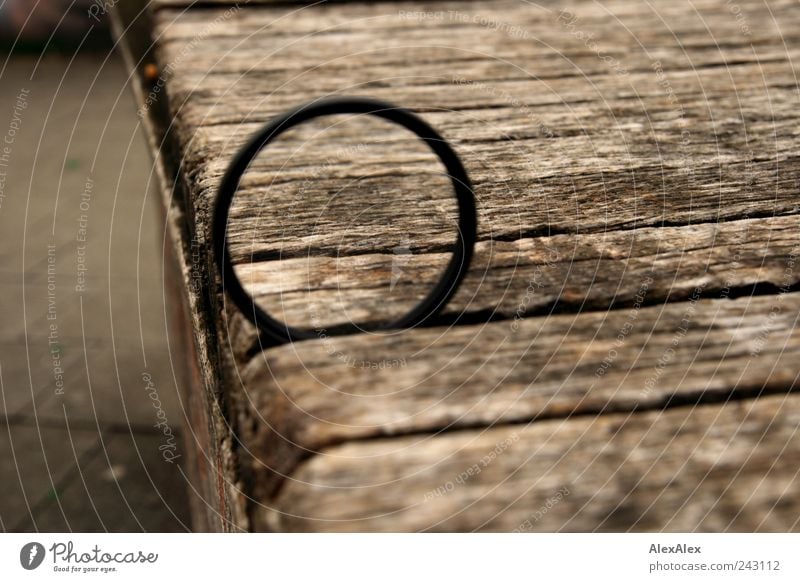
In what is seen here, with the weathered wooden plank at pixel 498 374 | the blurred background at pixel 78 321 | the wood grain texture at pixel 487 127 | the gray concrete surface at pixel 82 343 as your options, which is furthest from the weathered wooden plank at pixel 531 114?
the gray concrete surface at pixel 82 343

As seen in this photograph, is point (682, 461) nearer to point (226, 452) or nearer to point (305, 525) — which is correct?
point (305, 525)

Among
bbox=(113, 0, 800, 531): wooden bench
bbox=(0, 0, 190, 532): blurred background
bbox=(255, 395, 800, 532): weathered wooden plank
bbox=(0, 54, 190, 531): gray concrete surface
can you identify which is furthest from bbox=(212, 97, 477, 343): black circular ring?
bbox=(0, 54, 190, 531): gray concrete surface

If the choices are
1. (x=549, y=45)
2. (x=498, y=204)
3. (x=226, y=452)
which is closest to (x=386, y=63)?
(x=549, y=45)

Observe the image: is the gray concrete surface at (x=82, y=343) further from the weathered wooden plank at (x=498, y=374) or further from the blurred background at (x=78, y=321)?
the weathered wooden plank at (x=498, y=374)

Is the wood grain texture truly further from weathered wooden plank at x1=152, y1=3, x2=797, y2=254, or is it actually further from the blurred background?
the blurred background

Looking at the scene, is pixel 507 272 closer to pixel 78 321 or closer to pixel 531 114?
pixel 531 114

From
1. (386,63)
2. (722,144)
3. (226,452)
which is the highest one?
(386,63)

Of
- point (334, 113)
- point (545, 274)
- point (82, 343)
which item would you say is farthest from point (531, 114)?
point (82, 343)
